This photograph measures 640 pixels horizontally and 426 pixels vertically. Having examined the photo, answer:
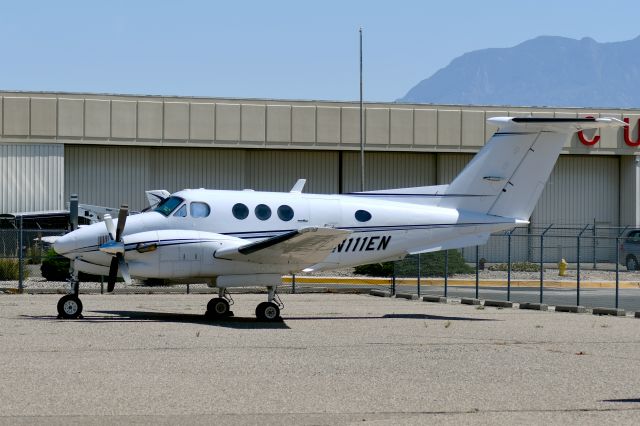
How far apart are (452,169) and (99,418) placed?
4997cm

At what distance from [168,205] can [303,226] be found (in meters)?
2.99

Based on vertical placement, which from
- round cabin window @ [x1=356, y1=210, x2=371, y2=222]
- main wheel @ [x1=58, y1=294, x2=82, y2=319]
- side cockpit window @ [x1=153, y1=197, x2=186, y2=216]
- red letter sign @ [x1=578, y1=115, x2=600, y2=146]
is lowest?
main wheel @ [x1=58, y1=294, x2=82, y2=319]

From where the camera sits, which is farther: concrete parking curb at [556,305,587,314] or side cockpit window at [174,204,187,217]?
concrete parking curb at [556,305,587,314]

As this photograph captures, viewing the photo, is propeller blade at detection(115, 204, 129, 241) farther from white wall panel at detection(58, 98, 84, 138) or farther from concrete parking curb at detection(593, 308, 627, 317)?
white wall panel at detection(58, 98, 84, 138)

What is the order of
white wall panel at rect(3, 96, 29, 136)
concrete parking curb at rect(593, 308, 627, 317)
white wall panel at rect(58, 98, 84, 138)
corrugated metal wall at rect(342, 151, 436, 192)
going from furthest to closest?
corrugated metal wall at rect(342, 151, 436, 192) → white wall panel at rect(58, 98, 84, 138) → white wall panel at rect(3, 96, 29, 136) → concrete parking curb at rect(593, 308, 627, 317)

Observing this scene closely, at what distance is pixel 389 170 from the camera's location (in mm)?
59719

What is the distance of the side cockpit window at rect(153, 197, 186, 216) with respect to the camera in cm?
2345

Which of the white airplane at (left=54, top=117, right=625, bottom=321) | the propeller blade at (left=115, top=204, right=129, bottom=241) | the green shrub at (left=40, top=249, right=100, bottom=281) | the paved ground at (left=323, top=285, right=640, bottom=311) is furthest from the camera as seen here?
the green shrub at (left=40, top=249, right=100, bottom=281)

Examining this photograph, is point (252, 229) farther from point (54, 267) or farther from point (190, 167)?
point (190, 167)

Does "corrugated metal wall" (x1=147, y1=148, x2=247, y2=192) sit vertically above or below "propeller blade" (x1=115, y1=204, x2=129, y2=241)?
above

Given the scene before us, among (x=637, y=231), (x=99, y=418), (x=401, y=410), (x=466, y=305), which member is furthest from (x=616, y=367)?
(x=637, y=231)

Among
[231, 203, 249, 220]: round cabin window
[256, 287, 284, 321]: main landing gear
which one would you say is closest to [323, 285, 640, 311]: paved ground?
[256, 287, 284, 321]: main landing gear

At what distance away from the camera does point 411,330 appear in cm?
2181

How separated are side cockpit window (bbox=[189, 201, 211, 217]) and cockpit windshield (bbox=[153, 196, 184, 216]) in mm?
288
